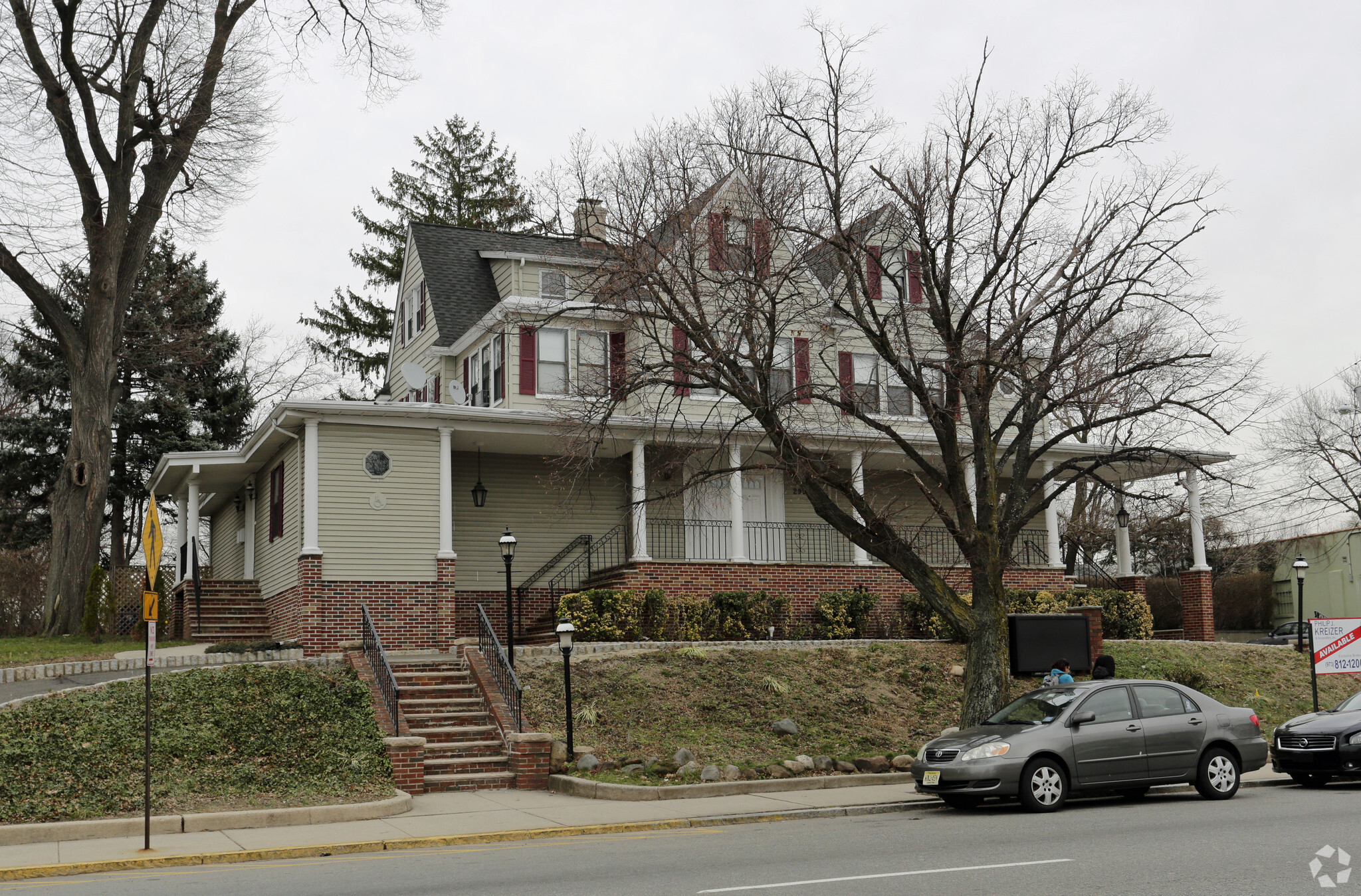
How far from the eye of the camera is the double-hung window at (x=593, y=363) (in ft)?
60.8

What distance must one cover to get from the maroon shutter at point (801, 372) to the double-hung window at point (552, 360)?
4863mm

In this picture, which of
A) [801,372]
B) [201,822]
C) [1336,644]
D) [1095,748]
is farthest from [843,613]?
[201,822]

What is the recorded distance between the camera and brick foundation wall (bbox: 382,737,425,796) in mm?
14741

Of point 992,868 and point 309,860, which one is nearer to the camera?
point 992,868

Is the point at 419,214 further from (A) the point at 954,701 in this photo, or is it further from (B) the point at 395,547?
(A) the point at 954,701

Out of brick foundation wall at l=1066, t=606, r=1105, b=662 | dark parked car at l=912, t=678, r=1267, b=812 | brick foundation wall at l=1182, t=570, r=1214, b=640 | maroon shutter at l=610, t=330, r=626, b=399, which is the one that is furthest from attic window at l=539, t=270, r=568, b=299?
brick foundation wall at l=1182, t=570, r=1214, b=640

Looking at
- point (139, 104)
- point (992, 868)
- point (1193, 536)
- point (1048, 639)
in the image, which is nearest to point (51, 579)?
point (139, 104)

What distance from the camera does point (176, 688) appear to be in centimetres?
1648

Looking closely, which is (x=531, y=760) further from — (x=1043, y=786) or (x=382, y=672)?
(x=1043, y=786)

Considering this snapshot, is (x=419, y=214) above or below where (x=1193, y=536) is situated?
above

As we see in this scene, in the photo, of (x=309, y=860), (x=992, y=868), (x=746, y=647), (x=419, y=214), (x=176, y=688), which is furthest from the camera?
(x=419, y=214)

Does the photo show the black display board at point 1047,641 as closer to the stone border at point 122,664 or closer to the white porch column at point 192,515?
the stone border at point 122,664

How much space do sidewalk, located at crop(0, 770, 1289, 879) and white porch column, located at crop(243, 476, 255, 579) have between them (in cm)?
1324

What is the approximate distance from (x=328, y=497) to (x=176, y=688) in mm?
5577
